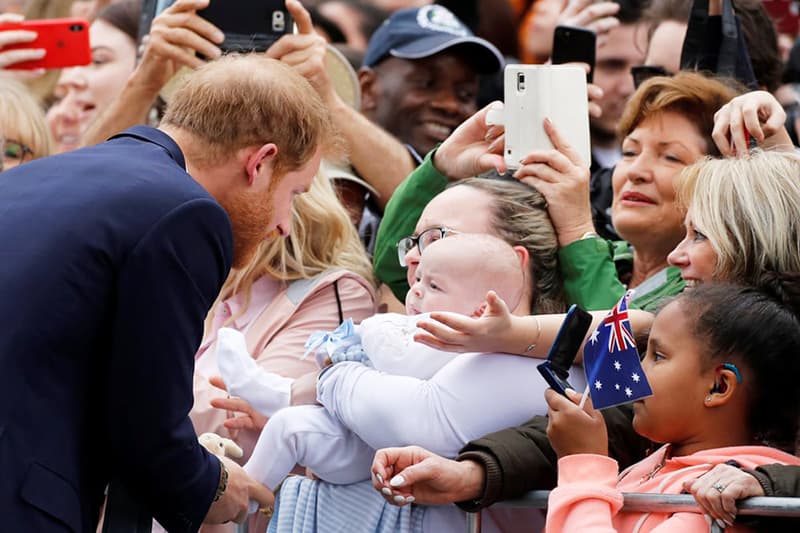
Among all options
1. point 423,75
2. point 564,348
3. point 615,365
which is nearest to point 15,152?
point 423,75

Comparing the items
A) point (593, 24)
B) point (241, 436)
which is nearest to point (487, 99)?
point (593, 24)

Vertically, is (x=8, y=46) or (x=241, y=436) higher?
(x=8, y=46)

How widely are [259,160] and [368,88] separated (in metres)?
2.43

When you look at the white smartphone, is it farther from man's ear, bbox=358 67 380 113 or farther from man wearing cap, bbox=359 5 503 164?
man's ear, bbox=358 67 380 113

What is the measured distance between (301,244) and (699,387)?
5.61 ft

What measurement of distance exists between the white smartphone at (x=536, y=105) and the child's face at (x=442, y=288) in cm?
53

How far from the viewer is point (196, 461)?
3.11m

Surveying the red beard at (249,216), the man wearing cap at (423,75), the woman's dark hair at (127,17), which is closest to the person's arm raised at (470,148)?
the red beard at (249,216)

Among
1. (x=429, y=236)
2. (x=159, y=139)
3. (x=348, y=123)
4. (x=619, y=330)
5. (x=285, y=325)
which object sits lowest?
(x=285, y=325)

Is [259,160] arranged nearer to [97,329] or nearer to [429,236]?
[429,236]

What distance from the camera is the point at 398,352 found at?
3.32 meters

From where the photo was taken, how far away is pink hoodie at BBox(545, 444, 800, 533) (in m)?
2.82

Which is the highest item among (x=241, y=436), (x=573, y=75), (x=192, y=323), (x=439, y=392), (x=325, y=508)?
(x=573, y=75)

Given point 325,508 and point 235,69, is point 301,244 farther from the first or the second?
point 325,508
